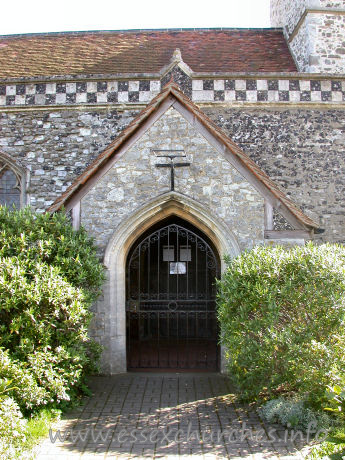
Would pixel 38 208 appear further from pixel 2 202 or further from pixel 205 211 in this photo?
pixel 205 211

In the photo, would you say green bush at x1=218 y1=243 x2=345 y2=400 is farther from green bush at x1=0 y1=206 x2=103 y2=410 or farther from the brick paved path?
green bush at x1=0 y1=206 x2=103 y2=410

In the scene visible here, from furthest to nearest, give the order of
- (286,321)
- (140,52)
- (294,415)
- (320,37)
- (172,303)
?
(140,52), (320,37), (172,303), (286,321), (294,415)

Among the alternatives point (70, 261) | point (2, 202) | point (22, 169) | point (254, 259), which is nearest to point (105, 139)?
point (22, 169)

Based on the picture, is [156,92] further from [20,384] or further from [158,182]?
[20,384]

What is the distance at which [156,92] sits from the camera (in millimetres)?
10781

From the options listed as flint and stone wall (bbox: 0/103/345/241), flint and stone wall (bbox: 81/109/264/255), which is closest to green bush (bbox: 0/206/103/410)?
flint and stone wall (bbox: 81/109/264/255)

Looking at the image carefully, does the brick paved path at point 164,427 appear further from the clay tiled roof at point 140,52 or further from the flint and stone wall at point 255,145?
the clay tiled roof at point 140,52

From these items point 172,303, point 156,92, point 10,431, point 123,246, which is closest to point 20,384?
point 10,431

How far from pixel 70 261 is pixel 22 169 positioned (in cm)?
499

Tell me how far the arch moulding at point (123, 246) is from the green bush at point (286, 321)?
4.34ft

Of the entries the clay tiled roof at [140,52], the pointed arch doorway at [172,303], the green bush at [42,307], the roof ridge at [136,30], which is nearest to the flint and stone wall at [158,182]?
the pointed arch doorway at [172,303]

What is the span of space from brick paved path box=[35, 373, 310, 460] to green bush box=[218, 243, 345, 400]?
0.60 metres

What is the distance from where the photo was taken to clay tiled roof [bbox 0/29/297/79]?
11922mm

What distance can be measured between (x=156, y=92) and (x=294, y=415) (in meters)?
7.47
